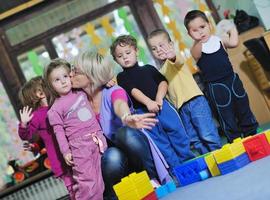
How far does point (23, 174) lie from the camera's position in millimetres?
5004

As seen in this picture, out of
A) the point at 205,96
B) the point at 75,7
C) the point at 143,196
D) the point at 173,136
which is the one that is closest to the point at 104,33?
the point at 75,7

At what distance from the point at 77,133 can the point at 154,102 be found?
0.52 meters

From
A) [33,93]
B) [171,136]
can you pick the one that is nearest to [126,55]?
[171,136]

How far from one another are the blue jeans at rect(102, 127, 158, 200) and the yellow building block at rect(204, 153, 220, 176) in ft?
1.12

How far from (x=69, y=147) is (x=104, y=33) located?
303cm

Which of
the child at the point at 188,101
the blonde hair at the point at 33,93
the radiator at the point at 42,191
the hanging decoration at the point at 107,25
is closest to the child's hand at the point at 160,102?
the child at the point at 188,101

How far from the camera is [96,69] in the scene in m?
2.58

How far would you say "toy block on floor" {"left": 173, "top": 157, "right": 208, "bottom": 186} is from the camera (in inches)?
99.0

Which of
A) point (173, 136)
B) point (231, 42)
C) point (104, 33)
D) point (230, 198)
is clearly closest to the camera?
point (230, 198)

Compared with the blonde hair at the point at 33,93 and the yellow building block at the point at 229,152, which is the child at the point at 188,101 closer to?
the yellow building block at the point at 229,152

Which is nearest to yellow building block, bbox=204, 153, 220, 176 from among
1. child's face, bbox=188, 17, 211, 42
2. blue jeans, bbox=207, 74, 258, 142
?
blue jeans, bbox=207, 74, 258, 142

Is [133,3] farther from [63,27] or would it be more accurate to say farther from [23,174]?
[23,174]

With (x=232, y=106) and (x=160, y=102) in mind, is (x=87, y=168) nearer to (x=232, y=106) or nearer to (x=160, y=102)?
(x=160, y=102)

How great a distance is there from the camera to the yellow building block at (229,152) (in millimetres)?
2301
